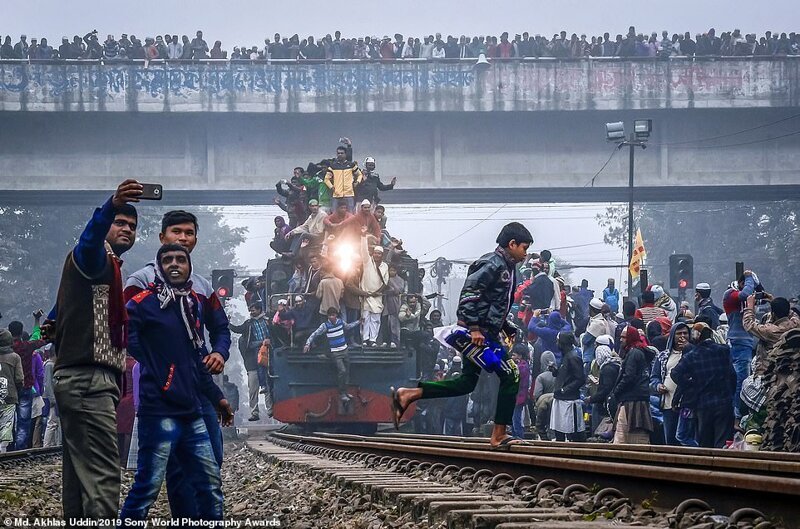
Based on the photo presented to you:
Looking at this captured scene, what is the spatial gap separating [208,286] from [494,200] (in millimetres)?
39527

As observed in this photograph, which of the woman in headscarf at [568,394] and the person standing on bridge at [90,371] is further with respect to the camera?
the woman in headscarf at [568,394]

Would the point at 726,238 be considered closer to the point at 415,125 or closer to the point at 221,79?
the point at 415,125

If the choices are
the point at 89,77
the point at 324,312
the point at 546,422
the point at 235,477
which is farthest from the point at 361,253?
A: the point at 89,77

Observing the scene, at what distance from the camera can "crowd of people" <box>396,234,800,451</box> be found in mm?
11719

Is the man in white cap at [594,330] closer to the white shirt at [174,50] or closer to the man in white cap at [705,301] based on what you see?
the man in white cap at [705,301]

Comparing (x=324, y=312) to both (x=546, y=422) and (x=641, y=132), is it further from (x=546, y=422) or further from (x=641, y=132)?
(x=641, y=132)

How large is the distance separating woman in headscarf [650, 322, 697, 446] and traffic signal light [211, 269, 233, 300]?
14899 mm

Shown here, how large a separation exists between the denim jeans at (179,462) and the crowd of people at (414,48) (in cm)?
3614

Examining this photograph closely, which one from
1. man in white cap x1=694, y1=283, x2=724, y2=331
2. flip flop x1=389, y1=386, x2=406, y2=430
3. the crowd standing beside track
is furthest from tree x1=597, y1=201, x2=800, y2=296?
flip flop x1=389, y1=386, x2=406, y2=430

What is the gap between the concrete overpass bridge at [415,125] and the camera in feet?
139

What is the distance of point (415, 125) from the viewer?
147 feet

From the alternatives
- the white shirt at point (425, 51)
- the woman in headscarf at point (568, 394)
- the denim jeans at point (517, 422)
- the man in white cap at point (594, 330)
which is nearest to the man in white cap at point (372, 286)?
the denim jeans at point (517, 422)

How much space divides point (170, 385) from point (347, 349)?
14.3 m

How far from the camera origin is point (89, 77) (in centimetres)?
4206
